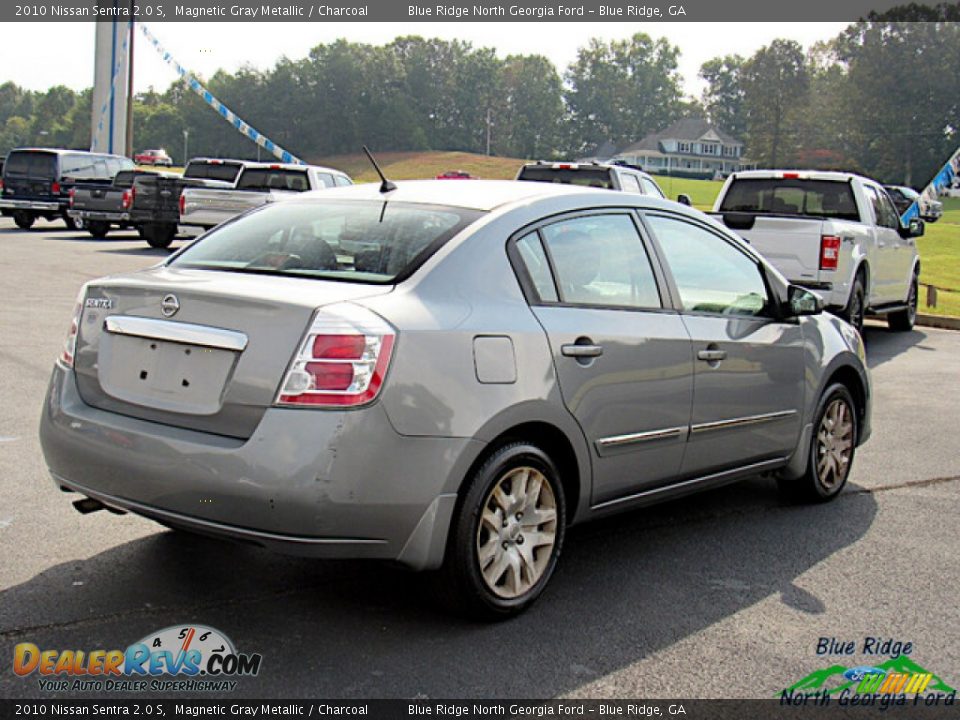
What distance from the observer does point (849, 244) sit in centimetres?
1267

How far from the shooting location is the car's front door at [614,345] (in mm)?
4641

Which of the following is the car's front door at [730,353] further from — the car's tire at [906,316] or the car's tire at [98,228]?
the car's tire at [98,228]

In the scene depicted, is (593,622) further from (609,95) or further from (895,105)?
(609,95)

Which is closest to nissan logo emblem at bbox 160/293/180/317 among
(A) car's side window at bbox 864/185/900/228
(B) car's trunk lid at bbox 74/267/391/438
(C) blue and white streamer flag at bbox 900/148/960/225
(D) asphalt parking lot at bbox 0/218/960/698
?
(B) car's trunk lid at bbox 74/267/391/438

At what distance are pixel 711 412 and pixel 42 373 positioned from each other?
581cm

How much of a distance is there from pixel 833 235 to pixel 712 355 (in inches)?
299

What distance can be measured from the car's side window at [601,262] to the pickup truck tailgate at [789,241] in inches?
296

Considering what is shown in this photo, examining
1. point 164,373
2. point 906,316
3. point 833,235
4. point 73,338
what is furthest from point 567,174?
point 164,373

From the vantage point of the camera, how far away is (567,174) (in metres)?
17.0

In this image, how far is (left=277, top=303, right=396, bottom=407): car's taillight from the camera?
389 centimetres

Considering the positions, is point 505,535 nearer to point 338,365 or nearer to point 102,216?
point 338,365

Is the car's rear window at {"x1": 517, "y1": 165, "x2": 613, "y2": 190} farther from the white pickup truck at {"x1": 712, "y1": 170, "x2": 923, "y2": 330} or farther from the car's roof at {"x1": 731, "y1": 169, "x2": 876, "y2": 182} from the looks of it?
the car's roof at {"x1": 731, "y1": 169, "x2": 876, "y2": 182}

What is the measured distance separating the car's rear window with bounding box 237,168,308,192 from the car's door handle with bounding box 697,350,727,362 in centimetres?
1829

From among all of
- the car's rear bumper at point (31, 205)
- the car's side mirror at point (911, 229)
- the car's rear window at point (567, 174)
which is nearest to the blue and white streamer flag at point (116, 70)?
the car's rear bumper at point (31, 205)
